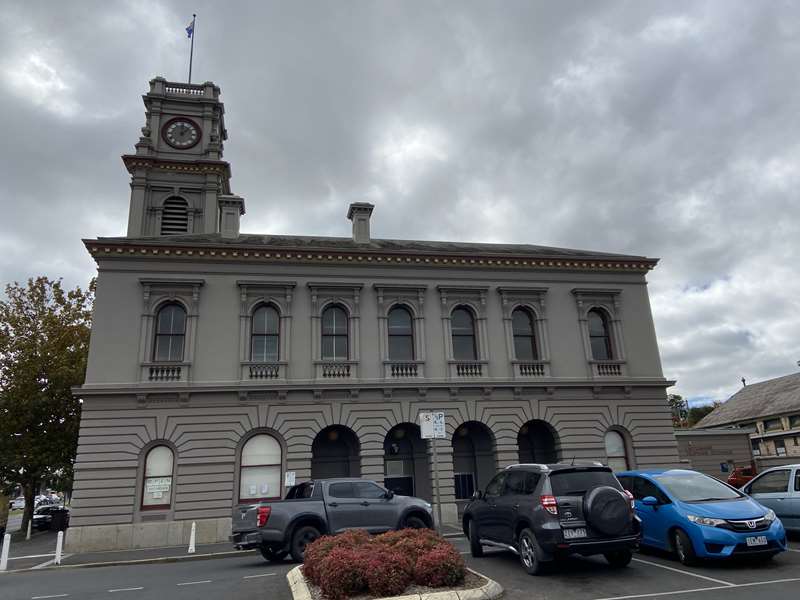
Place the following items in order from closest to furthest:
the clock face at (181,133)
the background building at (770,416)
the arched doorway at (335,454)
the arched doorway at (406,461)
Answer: the arched doorway at (335,454) → the arched doorway at (406,461) → the clock face at (181,133) → the background building at (770,416)

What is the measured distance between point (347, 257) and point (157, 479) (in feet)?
33.8

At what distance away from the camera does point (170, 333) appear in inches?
806

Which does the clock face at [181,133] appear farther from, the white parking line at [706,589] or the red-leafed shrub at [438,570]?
the white parking line at [706,589]

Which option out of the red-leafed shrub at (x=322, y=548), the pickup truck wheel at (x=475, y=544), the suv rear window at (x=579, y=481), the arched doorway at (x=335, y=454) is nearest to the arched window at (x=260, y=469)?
the arched doorway at (x=335, y=454)

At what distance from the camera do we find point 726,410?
51875mm

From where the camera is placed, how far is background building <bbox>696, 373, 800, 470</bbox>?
42281 mm

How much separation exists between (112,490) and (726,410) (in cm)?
5222

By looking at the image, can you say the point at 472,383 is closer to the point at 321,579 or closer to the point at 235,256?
the point at 235,256

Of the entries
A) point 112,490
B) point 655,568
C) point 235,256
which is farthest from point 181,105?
point 655,568

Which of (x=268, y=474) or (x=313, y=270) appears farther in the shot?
(x=313, y=270)

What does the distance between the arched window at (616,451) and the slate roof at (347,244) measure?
24.5 ft

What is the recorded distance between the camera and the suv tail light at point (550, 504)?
9055 mm

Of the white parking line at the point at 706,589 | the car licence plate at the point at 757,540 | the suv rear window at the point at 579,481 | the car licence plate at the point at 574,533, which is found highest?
the suv rear window at the point at 579,481

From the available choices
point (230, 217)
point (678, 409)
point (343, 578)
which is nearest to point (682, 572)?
point (343, 578)
